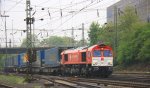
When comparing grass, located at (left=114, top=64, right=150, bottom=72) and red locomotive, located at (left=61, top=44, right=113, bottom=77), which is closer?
red locomotive, located at (left=61, top=44, right=113, bottom=77)

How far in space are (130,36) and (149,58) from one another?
607 centimetres

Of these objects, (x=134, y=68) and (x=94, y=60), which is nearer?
(x=94, y=60)

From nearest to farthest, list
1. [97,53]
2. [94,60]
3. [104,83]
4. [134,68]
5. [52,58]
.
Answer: [104,83] → [94,60] → [97,53] → [52,58] → [134,68]

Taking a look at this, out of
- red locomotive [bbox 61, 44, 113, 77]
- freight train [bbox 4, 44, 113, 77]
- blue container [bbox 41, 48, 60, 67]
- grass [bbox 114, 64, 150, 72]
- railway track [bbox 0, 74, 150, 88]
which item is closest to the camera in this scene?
railway track [bbox 0, 74, 150, 88]

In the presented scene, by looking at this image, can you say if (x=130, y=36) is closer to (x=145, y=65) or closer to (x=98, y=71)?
(x=145, y=65)

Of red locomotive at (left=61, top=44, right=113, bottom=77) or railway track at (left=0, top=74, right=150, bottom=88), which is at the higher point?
red locomotive at (left=61, top=44, right=113, bottom=77)

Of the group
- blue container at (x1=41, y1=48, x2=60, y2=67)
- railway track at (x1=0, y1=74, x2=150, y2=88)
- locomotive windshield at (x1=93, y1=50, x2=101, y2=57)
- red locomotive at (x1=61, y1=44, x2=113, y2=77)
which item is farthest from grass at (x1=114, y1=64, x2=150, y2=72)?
railway track at (x1=0, y1=74, x2=150, y2=88)

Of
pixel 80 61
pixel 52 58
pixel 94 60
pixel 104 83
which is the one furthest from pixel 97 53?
pixel 52 58

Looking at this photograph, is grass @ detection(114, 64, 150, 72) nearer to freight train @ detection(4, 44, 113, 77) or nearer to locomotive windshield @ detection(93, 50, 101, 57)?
freight train @ detection(4, 44, 113, 77)

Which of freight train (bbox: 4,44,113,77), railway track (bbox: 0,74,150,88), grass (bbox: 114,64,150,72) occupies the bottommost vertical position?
railway track (bbox: 0,74,150,88)

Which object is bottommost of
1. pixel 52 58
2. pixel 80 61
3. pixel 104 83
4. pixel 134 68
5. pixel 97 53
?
pixel 104 83

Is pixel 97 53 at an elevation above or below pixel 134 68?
above

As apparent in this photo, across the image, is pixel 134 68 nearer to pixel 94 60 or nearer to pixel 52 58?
pixel 52 58

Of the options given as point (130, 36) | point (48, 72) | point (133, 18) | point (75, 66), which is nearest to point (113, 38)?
point (133, 18)
